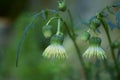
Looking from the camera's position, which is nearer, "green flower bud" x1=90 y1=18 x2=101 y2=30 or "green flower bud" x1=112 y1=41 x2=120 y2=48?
"green flower bud" x1=90 y1=18 x2=101 y2=30

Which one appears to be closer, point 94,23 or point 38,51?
point 94,23

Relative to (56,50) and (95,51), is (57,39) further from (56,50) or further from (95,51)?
(95,51)

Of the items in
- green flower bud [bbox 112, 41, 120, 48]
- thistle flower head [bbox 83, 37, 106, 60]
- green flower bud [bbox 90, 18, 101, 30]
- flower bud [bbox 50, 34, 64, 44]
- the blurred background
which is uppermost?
green flower bud [bbox 90, 18, 101, 30]

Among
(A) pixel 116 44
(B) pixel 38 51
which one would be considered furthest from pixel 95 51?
(B) pixel 38 51

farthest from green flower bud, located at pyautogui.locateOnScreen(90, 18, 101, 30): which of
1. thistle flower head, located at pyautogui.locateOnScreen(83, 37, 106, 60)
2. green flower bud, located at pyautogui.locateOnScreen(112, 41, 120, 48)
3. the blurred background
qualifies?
the blurred background

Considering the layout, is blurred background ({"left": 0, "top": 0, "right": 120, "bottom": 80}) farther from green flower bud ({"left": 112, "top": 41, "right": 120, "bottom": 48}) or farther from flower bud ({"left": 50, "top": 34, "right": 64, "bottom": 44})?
flower bud ({"left": 50, "top": 34, "right": 64, "bottom": 44})

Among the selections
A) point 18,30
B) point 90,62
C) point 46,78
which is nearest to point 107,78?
point 90,62

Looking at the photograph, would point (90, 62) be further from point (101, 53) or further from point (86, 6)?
point (86, 6)

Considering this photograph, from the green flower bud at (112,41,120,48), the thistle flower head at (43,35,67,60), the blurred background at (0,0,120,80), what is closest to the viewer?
the thistle flower head at (43,35,67,60)

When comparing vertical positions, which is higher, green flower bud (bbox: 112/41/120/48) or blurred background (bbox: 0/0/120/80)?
green flower bud (bbox: 112/41/120/48)

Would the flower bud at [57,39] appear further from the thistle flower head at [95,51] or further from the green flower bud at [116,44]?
the green flower bud at [116,44]
